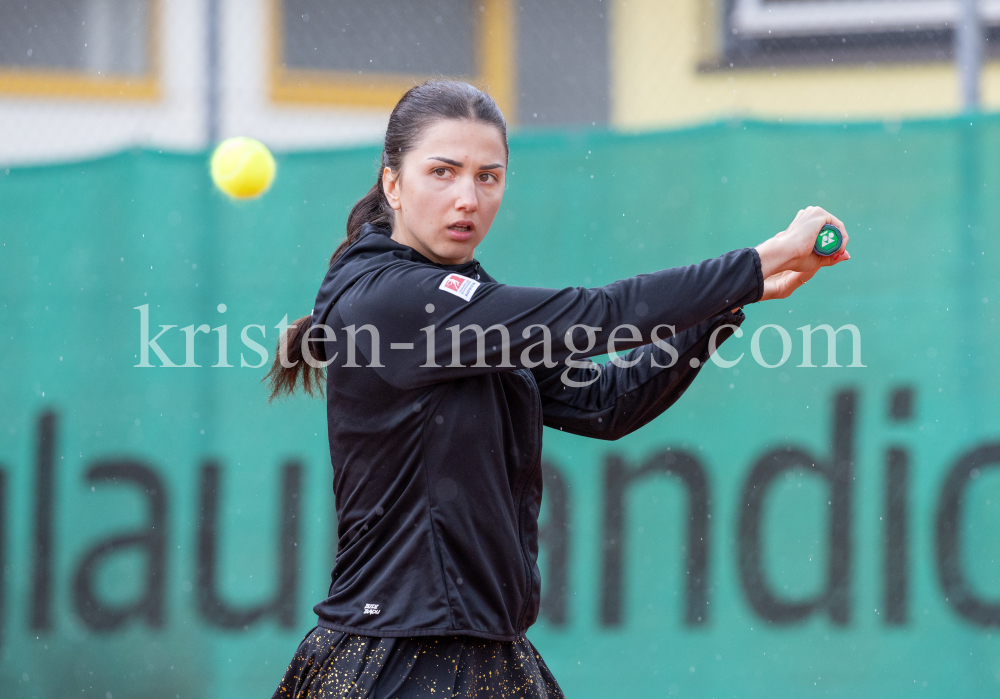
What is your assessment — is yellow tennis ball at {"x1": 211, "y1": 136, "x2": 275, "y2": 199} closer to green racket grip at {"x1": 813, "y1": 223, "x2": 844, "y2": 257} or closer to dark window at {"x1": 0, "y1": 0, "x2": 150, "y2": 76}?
dark window at {"x1": 0, "y1": 0, "x2": 150, "y2": 76}

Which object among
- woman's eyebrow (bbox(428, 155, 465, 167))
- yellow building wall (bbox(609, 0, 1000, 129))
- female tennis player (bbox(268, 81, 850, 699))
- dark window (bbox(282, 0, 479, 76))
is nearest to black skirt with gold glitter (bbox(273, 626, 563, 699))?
female tennis player (bbox(268, 81, 850, 699))

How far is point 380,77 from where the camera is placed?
552 centimetres

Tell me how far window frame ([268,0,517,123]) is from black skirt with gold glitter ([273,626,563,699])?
3.86 metres

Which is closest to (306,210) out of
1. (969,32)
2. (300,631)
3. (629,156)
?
(629,156)

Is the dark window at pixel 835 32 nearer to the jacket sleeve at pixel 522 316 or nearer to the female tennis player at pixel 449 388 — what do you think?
the female tennis player at pixel 449 388

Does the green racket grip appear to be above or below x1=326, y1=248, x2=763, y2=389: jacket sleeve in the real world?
above

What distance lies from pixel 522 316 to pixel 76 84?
170 inches

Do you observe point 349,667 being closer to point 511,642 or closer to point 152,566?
point 511,642

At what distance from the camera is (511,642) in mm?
1755

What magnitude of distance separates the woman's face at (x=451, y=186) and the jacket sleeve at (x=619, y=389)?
35 centimetres

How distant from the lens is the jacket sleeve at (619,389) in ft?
6.23

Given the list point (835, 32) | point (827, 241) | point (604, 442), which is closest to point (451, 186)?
point (827, 241)

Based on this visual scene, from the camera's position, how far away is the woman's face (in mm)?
1777

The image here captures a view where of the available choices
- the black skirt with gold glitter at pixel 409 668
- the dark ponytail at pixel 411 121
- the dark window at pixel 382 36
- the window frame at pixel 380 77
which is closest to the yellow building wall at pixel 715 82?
the window frame at pixel 380 77
